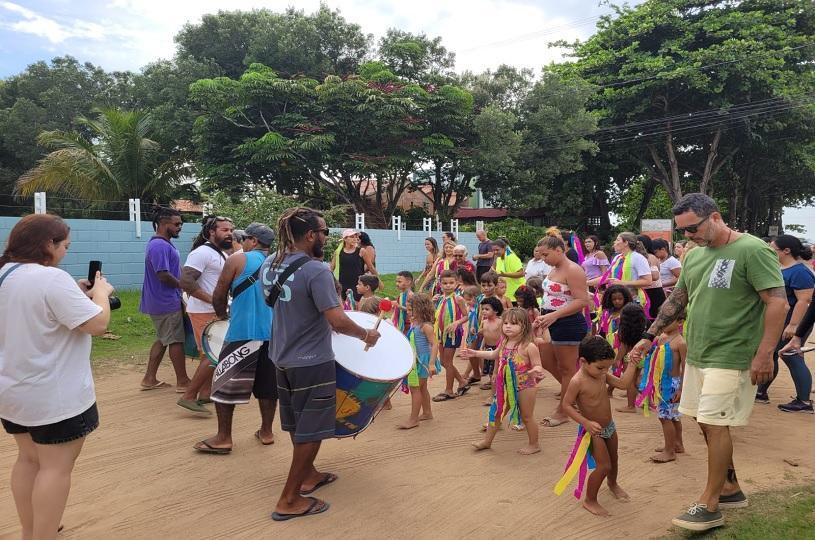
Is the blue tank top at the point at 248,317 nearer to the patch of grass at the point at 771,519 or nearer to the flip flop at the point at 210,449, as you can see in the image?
the flip flop at the point at 210,449

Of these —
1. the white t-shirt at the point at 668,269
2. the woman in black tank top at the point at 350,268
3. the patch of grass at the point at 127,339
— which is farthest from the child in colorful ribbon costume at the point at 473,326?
the patch of grass at the point at 127,339

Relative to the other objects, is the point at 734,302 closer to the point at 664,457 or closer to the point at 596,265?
the point at 664,457

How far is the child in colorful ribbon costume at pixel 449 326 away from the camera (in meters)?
6.39

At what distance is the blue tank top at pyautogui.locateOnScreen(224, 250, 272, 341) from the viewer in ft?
15.3

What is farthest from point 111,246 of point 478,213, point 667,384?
point 478,213

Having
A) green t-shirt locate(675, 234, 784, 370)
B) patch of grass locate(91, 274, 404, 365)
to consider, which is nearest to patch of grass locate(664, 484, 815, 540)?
green t-shirt locate(675, 234, 784, 370)

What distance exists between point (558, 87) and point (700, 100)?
608 centimetres

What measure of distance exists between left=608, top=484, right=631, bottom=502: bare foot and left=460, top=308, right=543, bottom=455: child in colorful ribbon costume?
35.4 inches

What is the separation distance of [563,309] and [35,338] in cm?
398

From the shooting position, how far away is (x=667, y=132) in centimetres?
2577

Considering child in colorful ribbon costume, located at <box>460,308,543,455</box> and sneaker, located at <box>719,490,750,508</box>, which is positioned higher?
child in colorful ribbon costume, located at <box>460,308,543,455</box>

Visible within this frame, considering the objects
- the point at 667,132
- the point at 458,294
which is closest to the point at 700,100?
the point at 667,132

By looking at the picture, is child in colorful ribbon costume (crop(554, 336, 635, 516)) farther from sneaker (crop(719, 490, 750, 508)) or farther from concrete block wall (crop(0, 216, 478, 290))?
concrete block wall (crop(0, 216, 478, 290))

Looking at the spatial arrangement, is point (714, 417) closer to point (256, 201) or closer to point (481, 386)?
point (481, 386)
